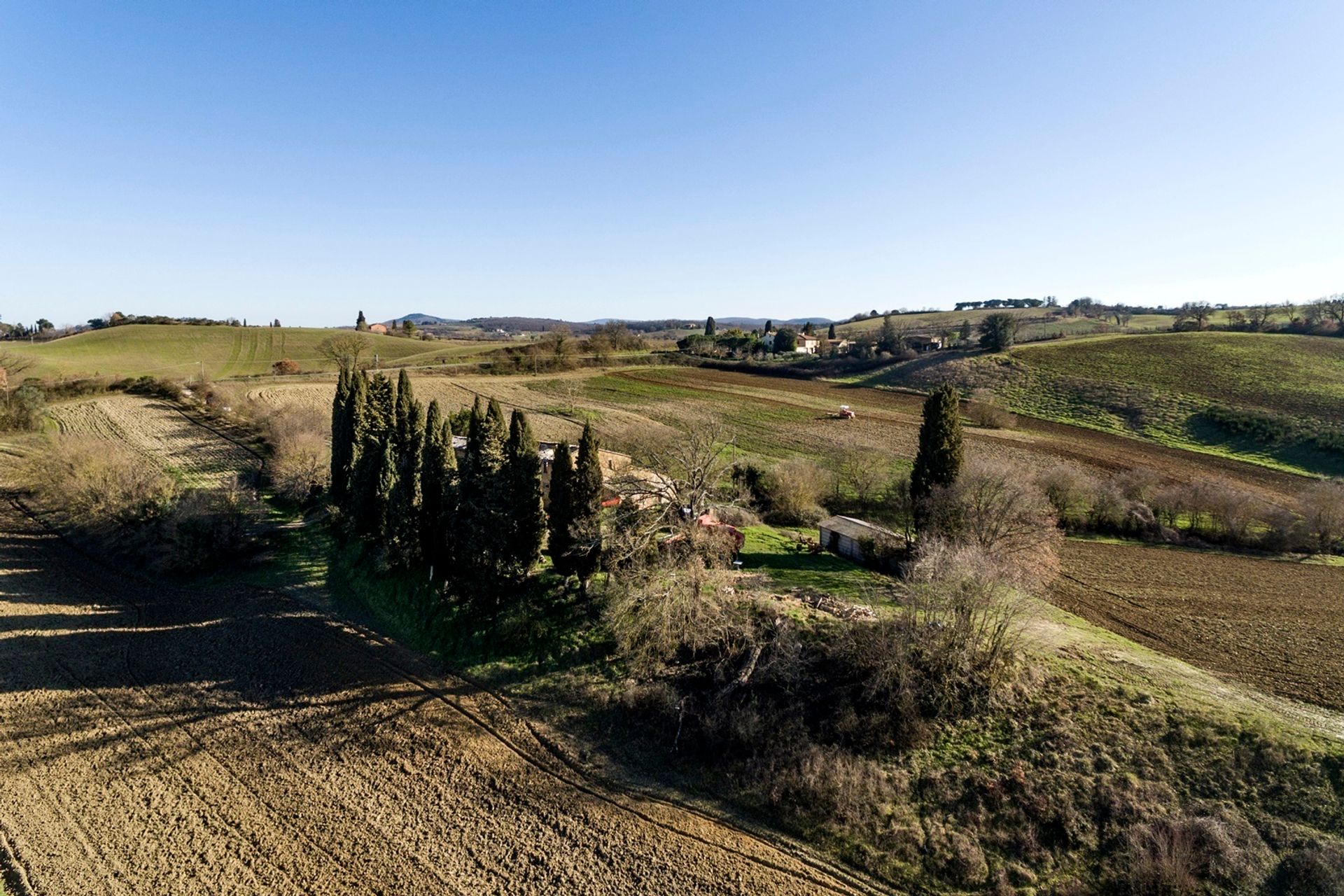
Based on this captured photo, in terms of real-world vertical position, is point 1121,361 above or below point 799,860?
above

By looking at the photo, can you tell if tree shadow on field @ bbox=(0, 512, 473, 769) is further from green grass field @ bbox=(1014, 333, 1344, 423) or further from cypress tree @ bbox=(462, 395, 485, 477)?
green grass field @ bbox=(1014, 333, 1344, 423)

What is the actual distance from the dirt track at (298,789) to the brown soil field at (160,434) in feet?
66.5

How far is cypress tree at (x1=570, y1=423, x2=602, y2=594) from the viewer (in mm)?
22109

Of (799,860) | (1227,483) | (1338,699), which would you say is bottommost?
(799,860)

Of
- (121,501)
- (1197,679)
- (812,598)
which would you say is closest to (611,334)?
(121,501)

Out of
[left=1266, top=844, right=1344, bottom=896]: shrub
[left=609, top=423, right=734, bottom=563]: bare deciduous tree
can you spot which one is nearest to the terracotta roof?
[left=609, top=423, right=734, bottom=563]: bare deciduous tree

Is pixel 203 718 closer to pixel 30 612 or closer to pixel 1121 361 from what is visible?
pixel 30 612

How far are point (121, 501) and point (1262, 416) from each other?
249 ft

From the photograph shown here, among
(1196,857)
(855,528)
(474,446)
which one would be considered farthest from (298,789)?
(855,528)

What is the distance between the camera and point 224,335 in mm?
96438

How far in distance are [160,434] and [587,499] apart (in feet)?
153

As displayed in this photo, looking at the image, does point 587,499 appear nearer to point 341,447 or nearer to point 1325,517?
point 341,447

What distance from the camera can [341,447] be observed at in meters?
33.8

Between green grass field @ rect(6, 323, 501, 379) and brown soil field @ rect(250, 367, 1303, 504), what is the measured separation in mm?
18381
